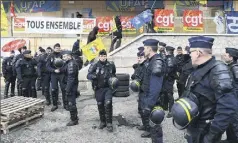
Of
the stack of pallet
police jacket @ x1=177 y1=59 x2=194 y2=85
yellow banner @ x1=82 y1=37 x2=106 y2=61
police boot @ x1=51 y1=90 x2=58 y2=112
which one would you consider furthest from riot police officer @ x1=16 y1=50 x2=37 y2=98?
police jacket @ x1=177 y1=59 x2=194 y2=85

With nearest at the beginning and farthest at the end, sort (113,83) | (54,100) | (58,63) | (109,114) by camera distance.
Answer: (113,83) → (109,114) → (58,63) → (54,100)

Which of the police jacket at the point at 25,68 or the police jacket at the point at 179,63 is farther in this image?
the police jacket at the point at 25,68

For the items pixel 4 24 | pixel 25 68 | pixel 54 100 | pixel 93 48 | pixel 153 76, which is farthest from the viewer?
pixel 4 24

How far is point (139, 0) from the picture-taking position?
18.5m

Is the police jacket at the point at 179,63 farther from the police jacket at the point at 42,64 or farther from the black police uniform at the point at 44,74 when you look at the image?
the police jacket at the point at 42,64

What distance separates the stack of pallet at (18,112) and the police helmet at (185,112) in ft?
16.3

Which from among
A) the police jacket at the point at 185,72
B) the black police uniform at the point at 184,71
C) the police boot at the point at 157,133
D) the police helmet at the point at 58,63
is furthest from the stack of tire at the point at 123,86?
the police boot at the point at 157,133

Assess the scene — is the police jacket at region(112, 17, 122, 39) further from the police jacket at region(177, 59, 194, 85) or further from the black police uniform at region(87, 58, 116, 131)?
the black police uniform at region(87, 58, 116, 131)

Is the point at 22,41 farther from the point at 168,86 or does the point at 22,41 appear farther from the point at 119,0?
the point at 168,86

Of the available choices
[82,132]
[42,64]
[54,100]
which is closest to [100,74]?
[82,132]

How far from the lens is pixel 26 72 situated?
987 centimetres

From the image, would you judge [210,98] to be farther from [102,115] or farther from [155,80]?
[102,115]

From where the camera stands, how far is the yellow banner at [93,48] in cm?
1212

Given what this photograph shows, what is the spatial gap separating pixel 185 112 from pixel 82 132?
14.4 ft
